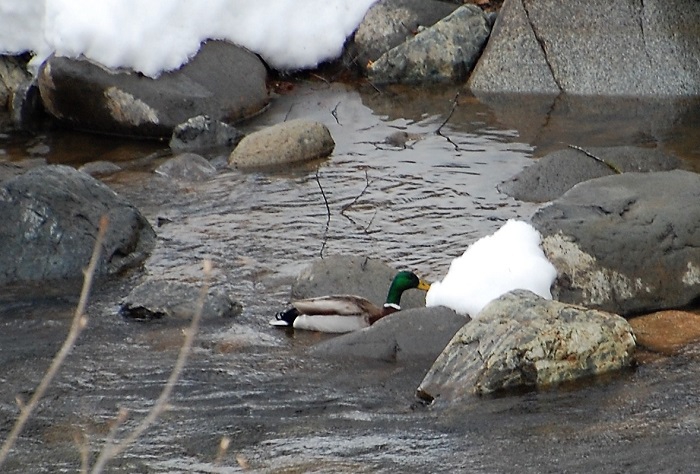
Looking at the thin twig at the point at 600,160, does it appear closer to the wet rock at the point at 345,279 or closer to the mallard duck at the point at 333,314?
the wet rock at the point at 345,279

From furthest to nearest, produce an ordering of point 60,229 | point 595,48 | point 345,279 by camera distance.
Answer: point 595,48
point 60,229
point 345,279

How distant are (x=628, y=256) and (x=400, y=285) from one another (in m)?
1.33

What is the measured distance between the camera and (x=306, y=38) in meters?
14.1

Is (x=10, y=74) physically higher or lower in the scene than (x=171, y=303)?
higher

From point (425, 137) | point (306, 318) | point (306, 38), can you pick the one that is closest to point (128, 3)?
point (306, 38)

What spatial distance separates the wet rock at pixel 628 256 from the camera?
6.58 meters

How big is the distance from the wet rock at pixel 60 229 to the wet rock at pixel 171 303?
991 millimetres

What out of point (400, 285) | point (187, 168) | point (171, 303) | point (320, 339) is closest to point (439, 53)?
point (187, 168)

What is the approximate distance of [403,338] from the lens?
6203 mm

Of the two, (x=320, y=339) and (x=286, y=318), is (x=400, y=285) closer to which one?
(x=320, y=339)

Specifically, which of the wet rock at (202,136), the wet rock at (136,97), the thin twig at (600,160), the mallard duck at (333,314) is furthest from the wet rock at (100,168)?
the mallard duck at (333,314)

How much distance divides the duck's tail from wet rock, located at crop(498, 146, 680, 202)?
2989mm

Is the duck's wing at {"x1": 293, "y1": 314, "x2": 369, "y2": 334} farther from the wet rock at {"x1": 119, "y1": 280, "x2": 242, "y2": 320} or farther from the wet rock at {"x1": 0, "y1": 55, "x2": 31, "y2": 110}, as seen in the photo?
the wet rock at {"x1": 0, "y1": 55, "x2": 31, "y2": 110}

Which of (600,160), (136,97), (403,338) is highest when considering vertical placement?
(136,97)
